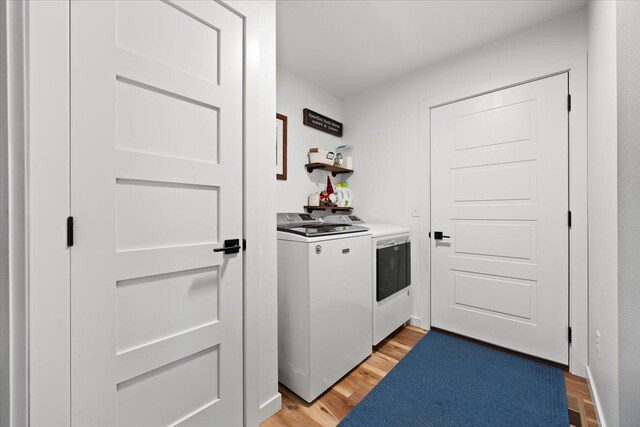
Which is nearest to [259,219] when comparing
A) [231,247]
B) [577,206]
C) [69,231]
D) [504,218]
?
[231,247]

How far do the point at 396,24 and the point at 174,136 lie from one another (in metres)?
1.78

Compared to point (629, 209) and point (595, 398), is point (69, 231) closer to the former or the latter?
point (629, 209)

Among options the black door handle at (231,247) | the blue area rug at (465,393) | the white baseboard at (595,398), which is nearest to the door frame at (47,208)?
the black door handle at (231,247)

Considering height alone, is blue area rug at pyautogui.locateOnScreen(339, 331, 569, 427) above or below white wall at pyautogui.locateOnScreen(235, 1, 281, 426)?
below

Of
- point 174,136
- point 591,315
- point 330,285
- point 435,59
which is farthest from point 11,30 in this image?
point 591,315

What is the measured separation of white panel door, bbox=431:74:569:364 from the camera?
1906 mm

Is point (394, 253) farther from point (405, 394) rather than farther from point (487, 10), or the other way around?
point (487, 10)

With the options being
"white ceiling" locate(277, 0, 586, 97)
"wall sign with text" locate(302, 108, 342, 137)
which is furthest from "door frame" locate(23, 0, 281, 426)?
"wall sign with text" locate(302, 108, 342, 137)

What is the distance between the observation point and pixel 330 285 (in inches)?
66.2

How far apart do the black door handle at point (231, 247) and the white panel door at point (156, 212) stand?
26 mm

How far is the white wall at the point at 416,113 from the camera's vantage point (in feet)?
6.34

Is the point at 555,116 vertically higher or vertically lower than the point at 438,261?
higher

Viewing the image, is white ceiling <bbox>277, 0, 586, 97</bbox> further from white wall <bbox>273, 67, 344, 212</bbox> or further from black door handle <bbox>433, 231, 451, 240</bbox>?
black door handle <bbox>433, 231, 451, 240</bbox>

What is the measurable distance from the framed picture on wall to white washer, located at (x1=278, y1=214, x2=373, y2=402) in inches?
32.6
